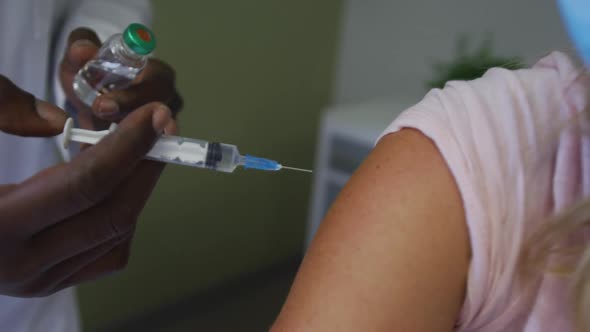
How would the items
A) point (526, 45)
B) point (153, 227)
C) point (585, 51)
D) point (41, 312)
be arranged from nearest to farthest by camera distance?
1. point (585, 51)
2. point (41, 312)
3. point (153, 227)
4. point (526, 45)

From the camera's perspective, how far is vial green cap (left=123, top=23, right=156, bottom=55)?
0.63 metres

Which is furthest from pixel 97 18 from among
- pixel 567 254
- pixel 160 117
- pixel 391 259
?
pixel 567 254

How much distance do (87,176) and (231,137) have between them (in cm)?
142

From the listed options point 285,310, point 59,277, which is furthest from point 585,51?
point 59,277

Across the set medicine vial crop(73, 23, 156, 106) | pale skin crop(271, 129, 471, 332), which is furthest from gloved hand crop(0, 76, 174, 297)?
pale skin crop(271, 129, 471, 332)

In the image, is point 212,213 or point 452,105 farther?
point 212,213

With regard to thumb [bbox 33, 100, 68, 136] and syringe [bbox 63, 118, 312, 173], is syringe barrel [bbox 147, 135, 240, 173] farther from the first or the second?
thumb [bbox 33, 100, 68, 136]

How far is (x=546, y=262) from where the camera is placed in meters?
0.60

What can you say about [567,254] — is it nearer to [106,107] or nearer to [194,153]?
[194,153]

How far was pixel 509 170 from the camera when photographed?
61 cm

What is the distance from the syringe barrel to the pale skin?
0.49 ft

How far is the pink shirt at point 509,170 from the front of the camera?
59cm

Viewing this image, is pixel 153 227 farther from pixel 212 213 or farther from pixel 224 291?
pixel 224 291

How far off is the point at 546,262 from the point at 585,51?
220 mm
